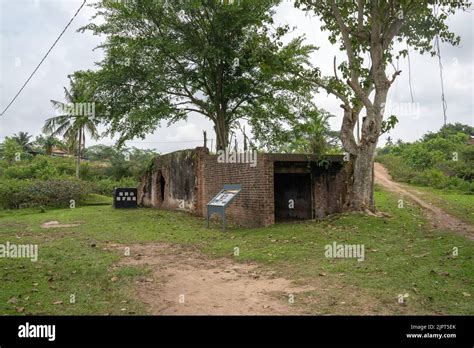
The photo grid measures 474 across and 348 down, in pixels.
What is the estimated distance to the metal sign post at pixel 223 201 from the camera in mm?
13133

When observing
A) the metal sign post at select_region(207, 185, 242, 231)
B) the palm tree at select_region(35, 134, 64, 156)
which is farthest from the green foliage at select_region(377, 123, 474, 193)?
the palm tree at select_region(35, 134, 64, 156)

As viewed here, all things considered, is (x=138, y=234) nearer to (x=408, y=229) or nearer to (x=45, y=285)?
(x=45, y=285)

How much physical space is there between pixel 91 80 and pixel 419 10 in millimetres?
13367

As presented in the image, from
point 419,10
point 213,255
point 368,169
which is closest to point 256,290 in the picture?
point 213,255

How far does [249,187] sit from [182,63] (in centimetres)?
800

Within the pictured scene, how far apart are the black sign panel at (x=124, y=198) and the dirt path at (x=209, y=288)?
15.5 meters

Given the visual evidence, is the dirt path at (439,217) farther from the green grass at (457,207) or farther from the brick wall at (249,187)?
the brick wall at (249,187)

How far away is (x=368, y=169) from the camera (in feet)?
44.5

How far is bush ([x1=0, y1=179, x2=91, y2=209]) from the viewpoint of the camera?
2608 cm

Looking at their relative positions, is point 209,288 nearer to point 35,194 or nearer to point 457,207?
point 457,207

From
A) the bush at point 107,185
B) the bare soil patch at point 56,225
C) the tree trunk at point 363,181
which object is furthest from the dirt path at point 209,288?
the bush at point 107,185

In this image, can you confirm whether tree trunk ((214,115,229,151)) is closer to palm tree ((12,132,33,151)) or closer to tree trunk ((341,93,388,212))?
tree trunk ((341,93,388,212))

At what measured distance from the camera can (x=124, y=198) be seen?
24703mm

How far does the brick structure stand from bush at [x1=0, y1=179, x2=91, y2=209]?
10.4 meters
